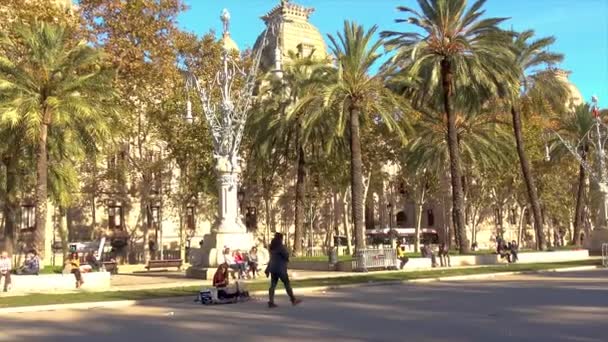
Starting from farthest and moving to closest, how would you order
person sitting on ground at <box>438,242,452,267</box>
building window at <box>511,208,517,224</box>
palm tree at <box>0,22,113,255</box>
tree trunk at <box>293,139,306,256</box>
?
1. building window at <box>511,208,517,224</box>
2. tree trunk at <box>293,139,306,256</box>
3. person sitting on ground at <box>438,242,452,267</box>
4. palm tree at <box>0,22,113,255</box>

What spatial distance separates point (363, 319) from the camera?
11.6 meters

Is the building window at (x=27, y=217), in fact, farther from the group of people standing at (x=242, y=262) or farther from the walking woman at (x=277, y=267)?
the walking woman at (x=277, y=267)

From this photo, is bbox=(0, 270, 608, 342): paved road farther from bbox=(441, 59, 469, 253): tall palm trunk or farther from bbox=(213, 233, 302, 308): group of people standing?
bbox=(441, 59, 469, 253): tall palm trunk

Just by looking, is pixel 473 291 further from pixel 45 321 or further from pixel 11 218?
pixel 11 218

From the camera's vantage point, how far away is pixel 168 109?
1617 inches

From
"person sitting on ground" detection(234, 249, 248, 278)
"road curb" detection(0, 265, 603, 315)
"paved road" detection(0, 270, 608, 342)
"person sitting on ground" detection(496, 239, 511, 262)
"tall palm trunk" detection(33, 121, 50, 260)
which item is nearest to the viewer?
"paved road" detection(0, 270, 608, 342)

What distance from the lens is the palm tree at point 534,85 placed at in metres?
35.1

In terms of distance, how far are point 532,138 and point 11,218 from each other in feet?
111

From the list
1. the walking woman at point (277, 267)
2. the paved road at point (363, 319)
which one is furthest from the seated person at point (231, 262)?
the walking woman at point (277, 267)

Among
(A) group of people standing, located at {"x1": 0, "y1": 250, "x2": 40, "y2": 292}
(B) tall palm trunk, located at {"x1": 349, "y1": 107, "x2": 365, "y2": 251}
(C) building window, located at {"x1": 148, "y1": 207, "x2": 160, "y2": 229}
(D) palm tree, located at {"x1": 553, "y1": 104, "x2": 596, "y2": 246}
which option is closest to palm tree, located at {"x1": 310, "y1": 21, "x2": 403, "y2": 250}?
(B) tall palm trunk, located at {"x1": 349, "y1": 107, "x2": 365, "y2": 251}

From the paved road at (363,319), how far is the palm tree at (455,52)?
1527cm

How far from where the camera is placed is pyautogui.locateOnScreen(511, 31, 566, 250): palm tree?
35125 millimetres

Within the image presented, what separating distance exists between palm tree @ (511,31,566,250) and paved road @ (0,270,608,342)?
739 inches

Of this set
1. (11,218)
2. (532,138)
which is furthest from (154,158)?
(532,138)
